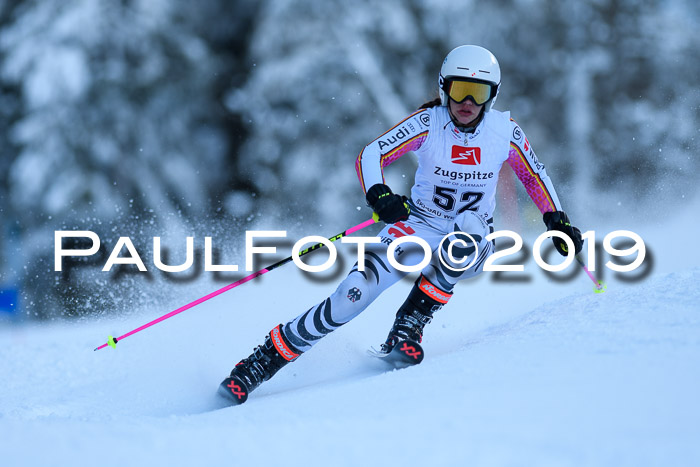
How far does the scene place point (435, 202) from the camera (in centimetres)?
376

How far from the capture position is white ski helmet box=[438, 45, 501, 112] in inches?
136

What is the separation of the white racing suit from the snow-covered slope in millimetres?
376

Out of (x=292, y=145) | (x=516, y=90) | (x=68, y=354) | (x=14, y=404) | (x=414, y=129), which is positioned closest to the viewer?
(x=414, y=129)

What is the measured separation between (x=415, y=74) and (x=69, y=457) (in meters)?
11.2

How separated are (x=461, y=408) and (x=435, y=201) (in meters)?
1.70

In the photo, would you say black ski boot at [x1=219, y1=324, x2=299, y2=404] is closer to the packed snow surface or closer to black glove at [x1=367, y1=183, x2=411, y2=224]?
the packed snow surface

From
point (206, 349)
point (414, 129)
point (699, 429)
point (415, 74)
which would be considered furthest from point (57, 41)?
point (699, 429)

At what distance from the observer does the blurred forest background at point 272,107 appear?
434 inches

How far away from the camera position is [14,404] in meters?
4.18

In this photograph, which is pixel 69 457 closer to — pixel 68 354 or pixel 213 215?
pixel 68 354

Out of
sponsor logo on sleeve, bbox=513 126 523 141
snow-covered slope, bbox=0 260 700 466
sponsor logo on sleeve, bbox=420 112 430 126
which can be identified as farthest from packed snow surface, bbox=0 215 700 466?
sponsor logo on sleeve, bbox=420 112 430 126

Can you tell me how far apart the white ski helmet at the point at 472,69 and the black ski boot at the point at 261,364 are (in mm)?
1508

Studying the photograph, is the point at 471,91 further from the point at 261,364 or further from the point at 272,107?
the point at 272,107

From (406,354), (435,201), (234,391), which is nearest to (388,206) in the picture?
(435,201)
